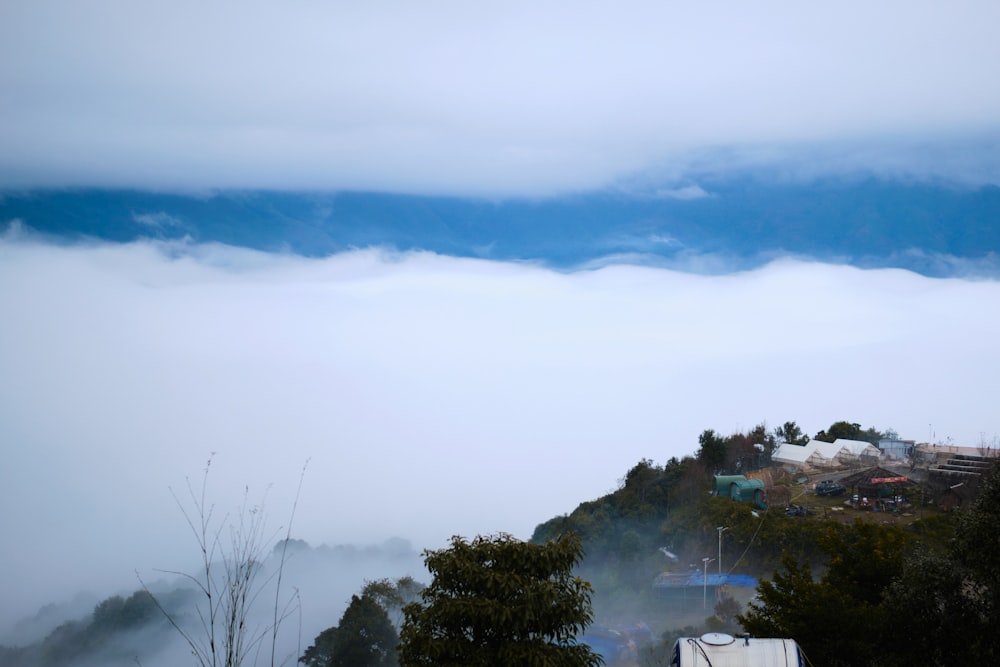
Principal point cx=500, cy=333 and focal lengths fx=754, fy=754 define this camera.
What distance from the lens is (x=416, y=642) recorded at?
32.0 feet

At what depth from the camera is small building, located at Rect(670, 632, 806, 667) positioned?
9.77 m

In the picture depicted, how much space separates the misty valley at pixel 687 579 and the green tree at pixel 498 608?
3cm

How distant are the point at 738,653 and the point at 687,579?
21.3m

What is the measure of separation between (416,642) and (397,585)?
2565 centimetres

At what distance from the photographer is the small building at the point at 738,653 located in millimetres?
9766

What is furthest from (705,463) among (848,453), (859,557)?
(859,557)

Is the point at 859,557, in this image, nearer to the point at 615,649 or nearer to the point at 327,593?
the point at 615,649

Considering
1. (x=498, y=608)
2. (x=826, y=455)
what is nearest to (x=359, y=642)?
(x=498, y=608)

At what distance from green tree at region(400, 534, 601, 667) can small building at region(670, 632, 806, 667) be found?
4.29 feet

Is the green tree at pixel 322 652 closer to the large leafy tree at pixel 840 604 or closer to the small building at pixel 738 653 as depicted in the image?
the large leafy tree at pixel 840 604

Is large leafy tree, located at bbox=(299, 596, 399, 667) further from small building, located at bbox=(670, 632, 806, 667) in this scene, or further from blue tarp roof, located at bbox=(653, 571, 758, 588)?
small building, located at bbox=(670, 632, 806, 667)

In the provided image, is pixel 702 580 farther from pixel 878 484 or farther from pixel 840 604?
pixel 840 604

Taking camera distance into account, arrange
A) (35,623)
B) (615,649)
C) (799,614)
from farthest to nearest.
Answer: (35,623)
(615,649)
(799,614)

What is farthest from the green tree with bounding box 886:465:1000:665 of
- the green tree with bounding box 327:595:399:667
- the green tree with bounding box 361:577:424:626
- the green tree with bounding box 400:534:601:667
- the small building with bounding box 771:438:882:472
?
the small building with bounding box 771:438:882:472
